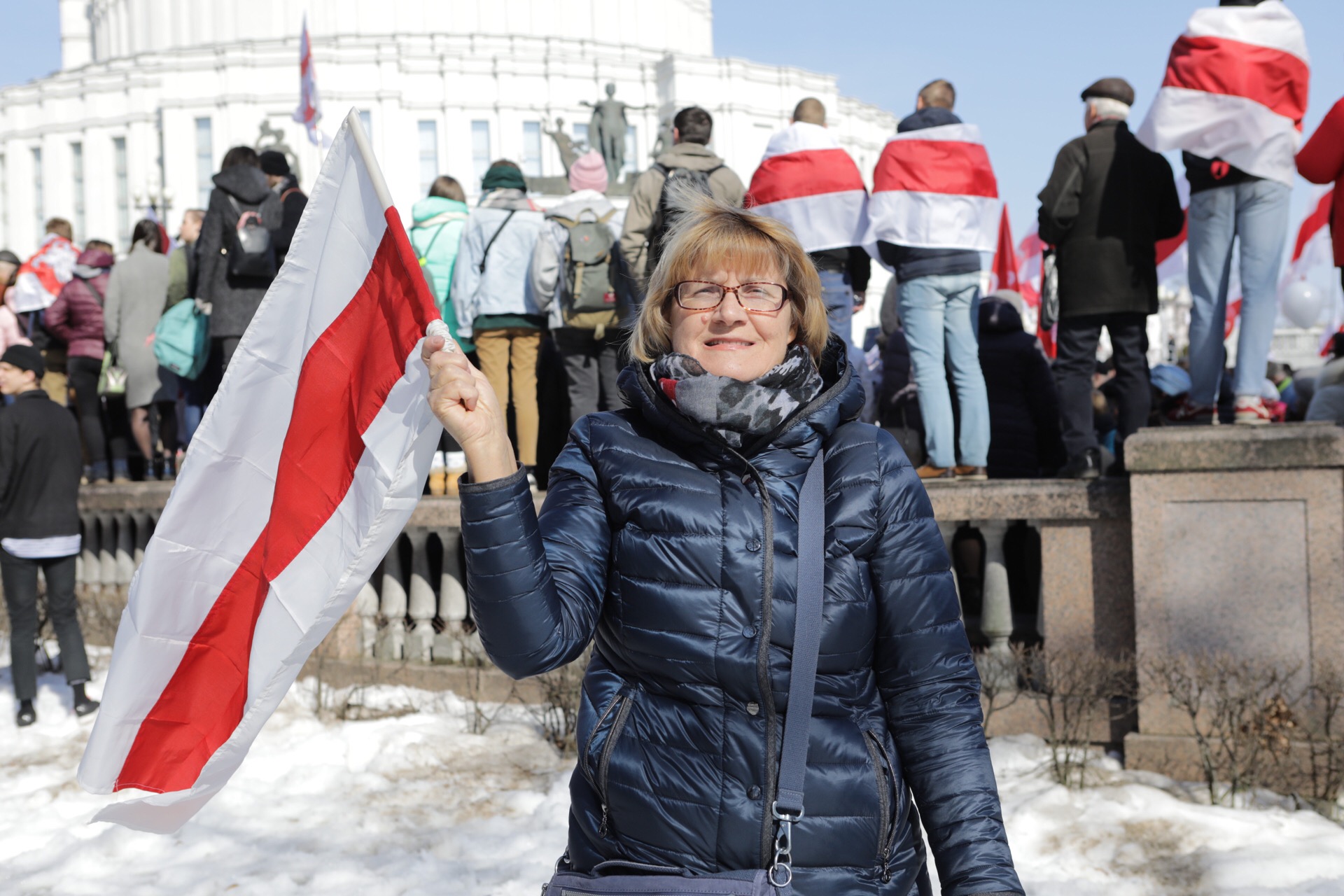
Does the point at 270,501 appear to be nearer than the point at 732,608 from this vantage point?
No

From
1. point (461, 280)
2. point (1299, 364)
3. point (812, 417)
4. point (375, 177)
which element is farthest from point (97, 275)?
point (1299, 364)

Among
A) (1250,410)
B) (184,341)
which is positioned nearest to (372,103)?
(184,341)

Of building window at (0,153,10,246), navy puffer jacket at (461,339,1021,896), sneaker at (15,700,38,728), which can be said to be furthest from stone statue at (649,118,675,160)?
building window at (0,153,10,246)

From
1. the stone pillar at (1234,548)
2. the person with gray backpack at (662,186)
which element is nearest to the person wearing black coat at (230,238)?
the person with gray backpack at (662,186)

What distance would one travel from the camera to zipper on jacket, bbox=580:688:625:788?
228 centimetres

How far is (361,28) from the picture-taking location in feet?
266

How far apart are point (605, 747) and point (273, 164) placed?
7444mm

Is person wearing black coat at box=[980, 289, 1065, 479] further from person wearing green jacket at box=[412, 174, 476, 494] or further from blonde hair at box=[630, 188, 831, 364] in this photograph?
blonde hair at box=[630, 188, 831, 364]

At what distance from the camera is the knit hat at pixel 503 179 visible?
8477mm

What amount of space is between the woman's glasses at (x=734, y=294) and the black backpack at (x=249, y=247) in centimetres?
661

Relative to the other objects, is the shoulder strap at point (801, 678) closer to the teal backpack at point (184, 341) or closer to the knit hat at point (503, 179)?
the knit hat at point (503, 179)

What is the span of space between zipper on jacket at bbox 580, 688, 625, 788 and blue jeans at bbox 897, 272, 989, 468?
15.3ft

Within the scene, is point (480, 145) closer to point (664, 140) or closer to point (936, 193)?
point (664, 140)

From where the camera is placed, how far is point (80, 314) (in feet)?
34.2
